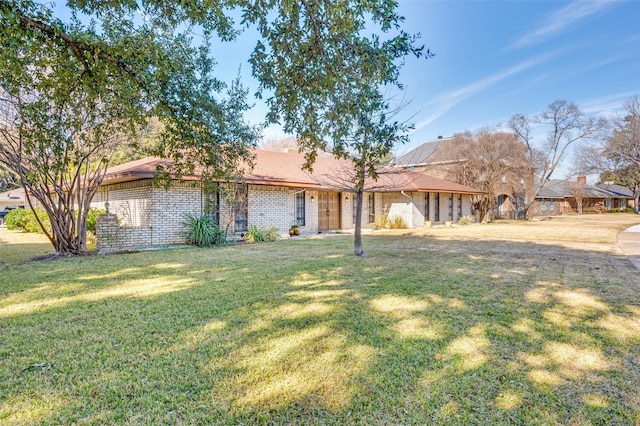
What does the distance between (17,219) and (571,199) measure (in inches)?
2158

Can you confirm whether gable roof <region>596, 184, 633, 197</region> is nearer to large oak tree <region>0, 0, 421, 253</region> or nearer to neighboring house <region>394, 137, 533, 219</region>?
neighboring house <region>394, 137, 533, 219</region>

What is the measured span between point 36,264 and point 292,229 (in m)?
9.09

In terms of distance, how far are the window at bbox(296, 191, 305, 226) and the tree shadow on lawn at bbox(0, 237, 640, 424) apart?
32.9 feet

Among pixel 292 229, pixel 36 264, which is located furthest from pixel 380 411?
pixel 292 229

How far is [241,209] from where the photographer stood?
13680 millimetres

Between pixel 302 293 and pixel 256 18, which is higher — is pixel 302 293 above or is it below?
below

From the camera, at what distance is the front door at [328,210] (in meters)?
18.3

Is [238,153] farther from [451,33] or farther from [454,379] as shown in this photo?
[451,33]

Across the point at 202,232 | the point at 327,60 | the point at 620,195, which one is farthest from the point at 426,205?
the point at 620,195

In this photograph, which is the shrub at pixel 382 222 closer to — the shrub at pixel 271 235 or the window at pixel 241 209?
the shrub at pixel 271 235

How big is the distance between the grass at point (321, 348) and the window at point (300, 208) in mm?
9827

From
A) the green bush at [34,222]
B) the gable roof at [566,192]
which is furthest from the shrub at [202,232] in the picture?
the gable roof at [566,192]

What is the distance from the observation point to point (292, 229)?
15711 mm

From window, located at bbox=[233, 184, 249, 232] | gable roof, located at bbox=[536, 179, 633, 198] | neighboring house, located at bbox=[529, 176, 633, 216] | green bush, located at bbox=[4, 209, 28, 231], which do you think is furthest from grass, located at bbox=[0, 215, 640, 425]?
gable roof, located at bbox=[536, 179, 633, 198]
